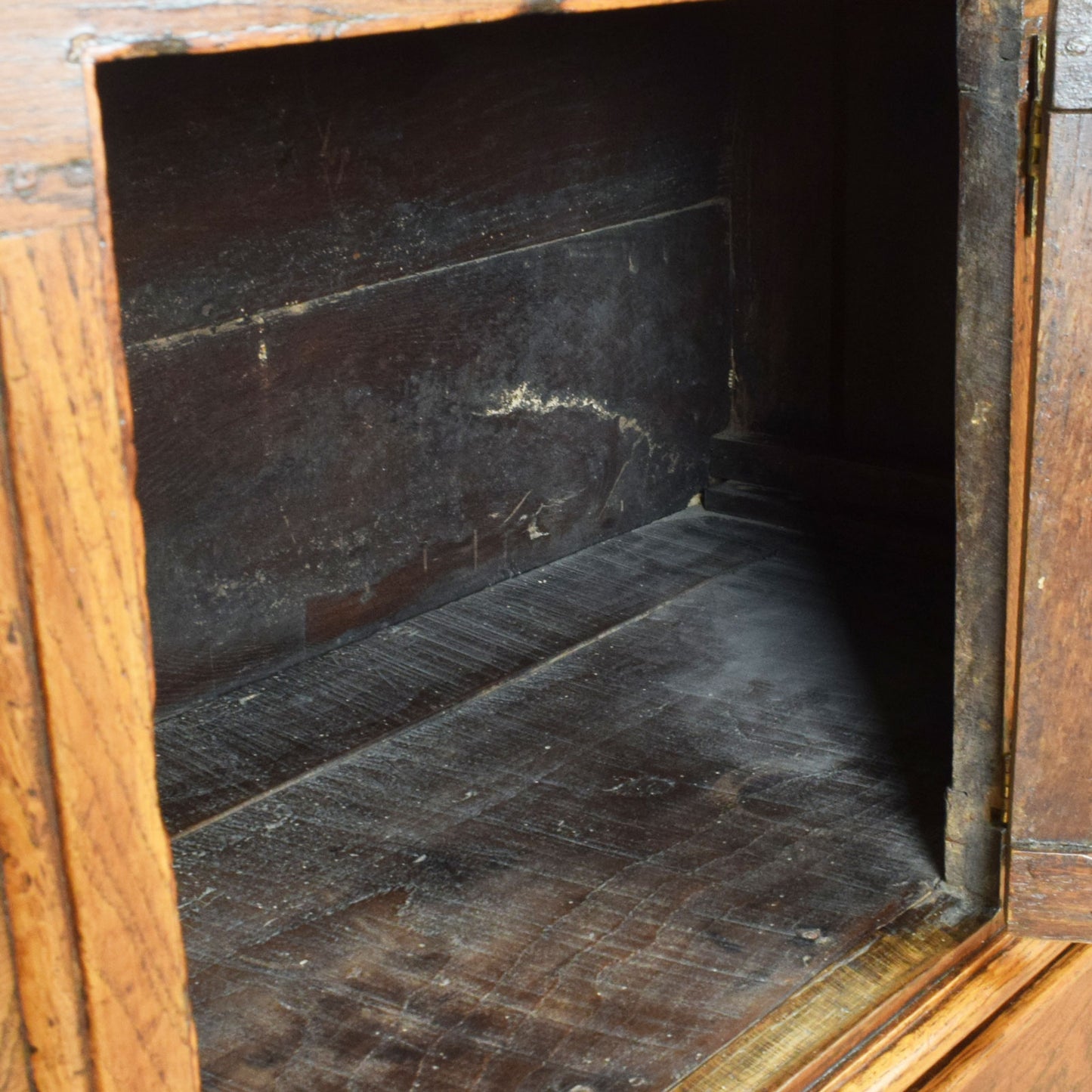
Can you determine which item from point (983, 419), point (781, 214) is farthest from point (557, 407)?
point (983, 419)

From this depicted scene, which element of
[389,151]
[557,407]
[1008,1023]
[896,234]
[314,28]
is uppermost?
[314,28]

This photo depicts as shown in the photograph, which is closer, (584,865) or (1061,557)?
(1061,557)

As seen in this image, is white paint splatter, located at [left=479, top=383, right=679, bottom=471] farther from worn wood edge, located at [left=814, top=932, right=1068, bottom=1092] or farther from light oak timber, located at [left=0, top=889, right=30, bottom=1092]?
light oak timber, located at [left=0, top=889, right=30, bottom=1092]

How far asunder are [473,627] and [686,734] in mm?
444

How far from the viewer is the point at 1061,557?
1322 millimetres

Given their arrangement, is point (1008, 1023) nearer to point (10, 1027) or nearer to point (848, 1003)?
point (848, 1003)

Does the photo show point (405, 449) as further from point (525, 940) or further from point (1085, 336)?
point (1085, 336)

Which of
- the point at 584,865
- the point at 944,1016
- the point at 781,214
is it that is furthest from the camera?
the point at 781,214

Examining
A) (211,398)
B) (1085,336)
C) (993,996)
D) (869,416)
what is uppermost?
(1085,336)

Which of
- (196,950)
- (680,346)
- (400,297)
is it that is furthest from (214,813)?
(680,346)

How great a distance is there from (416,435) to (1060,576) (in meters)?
1.04

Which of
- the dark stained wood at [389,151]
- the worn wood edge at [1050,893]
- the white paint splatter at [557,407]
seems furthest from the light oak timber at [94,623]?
the white paint splatter at [557,407]

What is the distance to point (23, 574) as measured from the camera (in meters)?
0.75

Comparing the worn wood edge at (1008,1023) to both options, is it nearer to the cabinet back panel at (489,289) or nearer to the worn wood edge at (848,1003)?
the worn wood edge at (848,1003)
